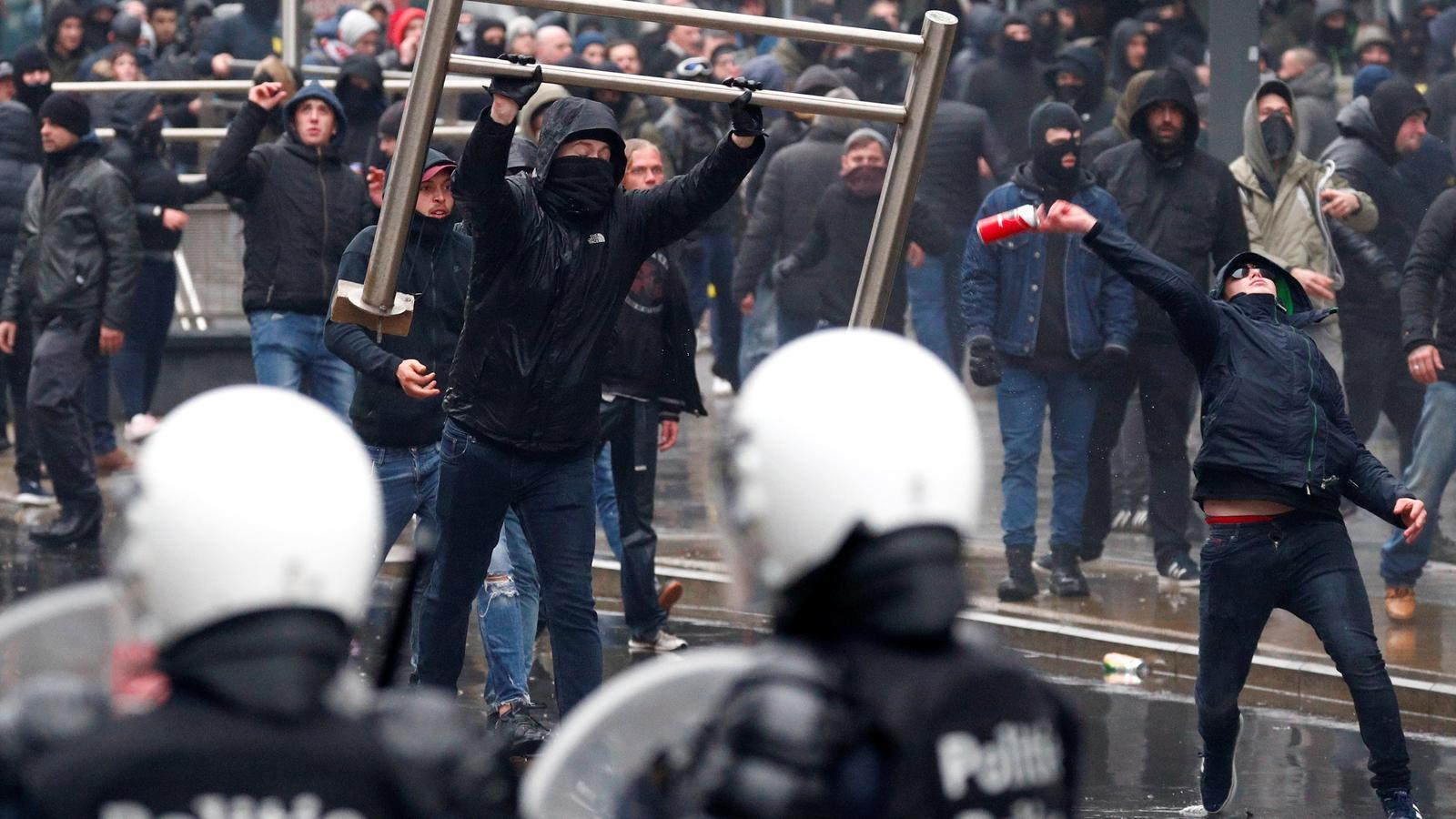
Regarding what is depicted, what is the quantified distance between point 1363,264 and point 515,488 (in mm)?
5274

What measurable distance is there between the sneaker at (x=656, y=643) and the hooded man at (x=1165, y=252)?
217 cm

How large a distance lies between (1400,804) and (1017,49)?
25.3 ft

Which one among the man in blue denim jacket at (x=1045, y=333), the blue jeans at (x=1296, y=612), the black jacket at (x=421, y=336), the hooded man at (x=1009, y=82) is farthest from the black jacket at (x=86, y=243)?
the blue jeans at (x=1296, y=612)

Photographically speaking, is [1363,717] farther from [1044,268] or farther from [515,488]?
[1044,268]

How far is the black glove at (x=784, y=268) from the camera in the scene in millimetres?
11453

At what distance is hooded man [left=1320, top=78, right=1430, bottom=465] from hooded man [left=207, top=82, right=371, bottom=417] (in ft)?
14.8

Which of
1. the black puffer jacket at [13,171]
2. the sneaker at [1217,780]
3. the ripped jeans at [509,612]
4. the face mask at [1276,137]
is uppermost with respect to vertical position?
the face mask at [1276,137]

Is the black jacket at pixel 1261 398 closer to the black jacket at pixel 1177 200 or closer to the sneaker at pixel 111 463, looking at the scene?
the black jacket at pixel 1177 200

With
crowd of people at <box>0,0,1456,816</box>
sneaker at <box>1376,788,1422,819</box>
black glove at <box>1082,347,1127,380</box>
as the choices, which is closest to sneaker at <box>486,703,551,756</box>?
crowd of people at <box>0,0,1456,816</box>

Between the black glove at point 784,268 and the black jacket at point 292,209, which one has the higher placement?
the black jacket at point 292,209

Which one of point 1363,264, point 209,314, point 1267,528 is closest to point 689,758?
point 1267,528

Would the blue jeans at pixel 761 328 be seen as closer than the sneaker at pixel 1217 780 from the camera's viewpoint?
No

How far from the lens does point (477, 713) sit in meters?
7.49

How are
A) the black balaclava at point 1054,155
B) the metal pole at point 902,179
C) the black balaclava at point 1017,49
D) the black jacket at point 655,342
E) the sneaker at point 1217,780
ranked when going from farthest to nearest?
the black balaclava at point 1017,49 → the black balaclava at point 1054,155 → the black jacket at point 655,342 → the sneaker at point 1217,780 → the metal pole at point 902,179
